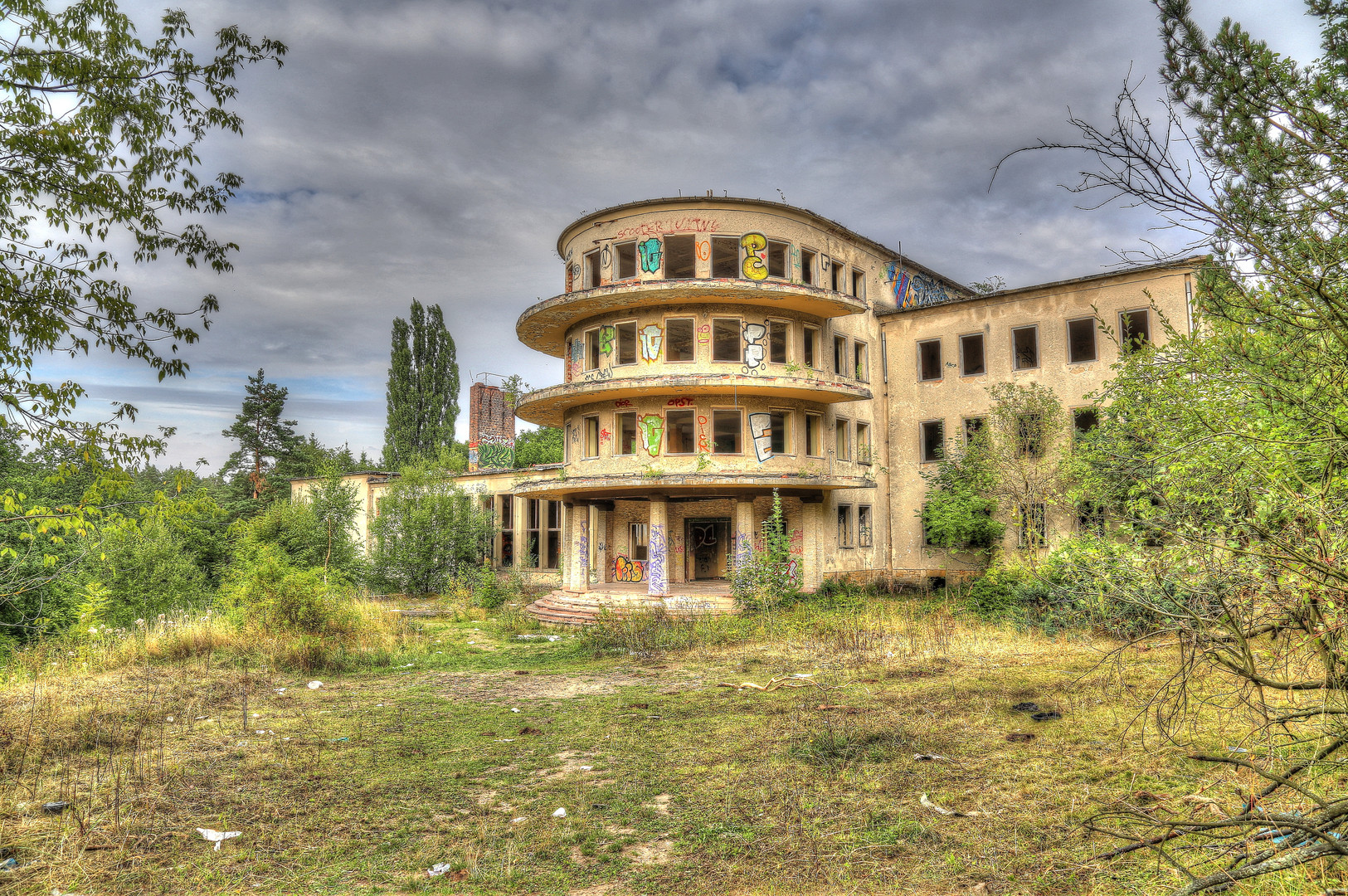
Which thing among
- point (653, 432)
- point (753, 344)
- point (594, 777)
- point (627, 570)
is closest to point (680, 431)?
point (653, 432)

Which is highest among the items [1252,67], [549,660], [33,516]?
[1252,67]

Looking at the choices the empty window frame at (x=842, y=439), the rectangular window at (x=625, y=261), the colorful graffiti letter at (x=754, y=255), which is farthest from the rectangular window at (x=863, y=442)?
the rectangular window at (x=625, y=261)

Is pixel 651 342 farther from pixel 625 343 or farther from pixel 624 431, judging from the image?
pixel 624 431

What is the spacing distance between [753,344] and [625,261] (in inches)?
197

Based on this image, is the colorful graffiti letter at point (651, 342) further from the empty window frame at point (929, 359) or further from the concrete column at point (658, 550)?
the empty window frame at point (929, 359)

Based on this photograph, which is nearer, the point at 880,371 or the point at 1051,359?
the point at 1051,359

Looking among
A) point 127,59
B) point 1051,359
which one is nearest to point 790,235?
point 1051,359

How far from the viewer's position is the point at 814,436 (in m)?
25.2

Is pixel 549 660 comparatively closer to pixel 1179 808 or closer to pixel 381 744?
pixel 381 744

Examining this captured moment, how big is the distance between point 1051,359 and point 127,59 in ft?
83.4

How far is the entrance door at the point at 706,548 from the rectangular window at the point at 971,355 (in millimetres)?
10133

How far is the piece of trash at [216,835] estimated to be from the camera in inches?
250

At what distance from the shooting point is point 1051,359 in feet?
84.0

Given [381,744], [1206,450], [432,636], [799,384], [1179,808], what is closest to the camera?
[1206,450]
